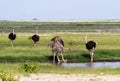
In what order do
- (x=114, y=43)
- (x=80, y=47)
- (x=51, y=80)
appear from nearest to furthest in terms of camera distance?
(x=51, y=80) < (x=80, y=47) < (x=114, y=43)

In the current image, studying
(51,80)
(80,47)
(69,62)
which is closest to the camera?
(51,80)

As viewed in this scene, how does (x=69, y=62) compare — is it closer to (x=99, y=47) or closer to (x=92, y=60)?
(x=92, y=60)

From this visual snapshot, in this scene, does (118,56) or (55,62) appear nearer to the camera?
(55,62)

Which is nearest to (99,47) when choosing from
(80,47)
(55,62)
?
A: (80,47)

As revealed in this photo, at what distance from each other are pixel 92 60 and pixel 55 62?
3309 millimetres

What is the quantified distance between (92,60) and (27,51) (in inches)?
242

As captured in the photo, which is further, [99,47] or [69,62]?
[99,47]

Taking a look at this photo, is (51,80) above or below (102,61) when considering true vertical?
above

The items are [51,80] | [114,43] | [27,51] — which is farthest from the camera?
[114,43]

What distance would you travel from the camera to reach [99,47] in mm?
40719

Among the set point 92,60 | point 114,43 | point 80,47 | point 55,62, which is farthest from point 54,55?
point 114,43

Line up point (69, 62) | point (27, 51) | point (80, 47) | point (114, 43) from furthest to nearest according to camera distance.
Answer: point (114, 43) → point (80, 47) → point (27, 51) → point (69, 62)

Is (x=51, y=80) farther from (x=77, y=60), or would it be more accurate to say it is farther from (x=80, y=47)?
(x=80, y=47)

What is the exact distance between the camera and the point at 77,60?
35281mm
